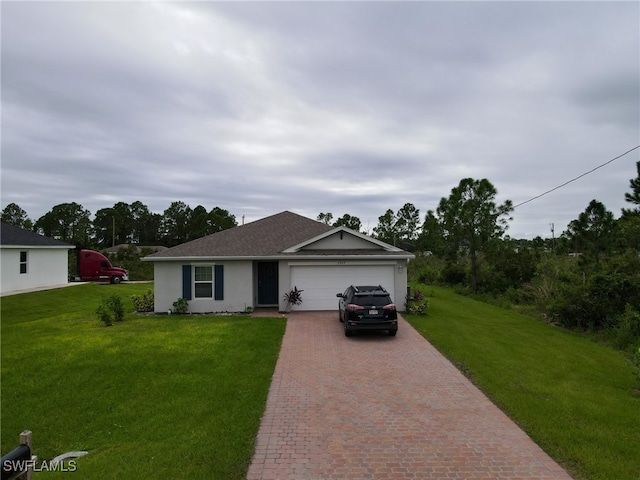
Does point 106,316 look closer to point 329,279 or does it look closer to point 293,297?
point 293,297

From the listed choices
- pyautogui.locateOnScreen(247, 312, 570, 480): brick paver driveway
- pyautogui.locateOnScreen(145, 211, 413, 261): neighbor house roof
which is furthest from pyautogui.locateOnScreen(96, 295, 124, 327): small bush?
A: pyautogui.locateOnScreen(247, 312, 570, 480): brick paver driveway

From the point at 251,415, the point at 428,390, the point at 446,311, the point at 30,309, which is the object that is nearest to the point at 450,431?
the point at 428,390

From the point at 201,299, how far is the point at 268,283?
3190mm

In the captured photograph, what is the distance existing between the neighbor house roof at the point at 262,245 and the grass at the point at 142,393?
11.2 ft

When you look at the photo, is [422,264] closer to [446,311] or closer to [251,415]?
[446,311]

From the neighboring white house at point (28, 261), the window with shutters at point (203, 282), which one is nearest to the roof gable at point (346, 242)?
the window with shutters at point (203, 282)

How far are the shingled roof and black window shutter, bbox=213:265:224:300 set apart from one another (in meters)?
0.73

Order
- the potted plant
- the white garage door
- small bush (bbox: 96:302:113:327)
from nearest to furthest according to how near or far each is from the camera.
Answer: small bush (bbox: 96:302:113:327) < the potted plant < the white garage door

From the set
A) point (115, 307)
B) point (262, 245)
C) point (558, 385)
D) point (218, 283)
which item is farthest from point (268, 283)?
point (558, 385)

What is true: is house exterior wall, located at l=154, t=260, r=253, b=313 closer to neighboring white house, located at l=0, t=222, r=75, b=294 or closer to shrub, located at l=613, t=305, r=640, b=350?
neighboring white house, located at l=0, t=222, r=75, b=294

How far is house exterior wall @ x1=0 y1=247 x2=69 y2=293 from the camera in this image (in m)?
24.4

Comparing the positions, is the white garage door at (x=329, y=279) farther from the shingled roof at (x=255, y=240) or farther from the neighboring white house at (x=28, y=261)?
the neighboring white house at (x=28, y=261)

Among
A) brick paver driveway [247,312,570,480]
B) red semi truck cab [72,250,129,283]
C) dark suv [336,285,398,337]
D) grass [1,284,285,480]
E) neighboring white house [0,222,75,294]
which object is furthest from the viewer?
red semi truck cab [72,250,129,283]

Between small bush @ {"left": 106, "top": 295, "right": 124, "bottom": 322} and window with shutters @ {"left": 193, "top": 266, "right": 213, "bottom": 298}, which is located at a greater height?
window with shutters @ {"left": 193, "top": 266, "right": 213, "bottom": 298}
